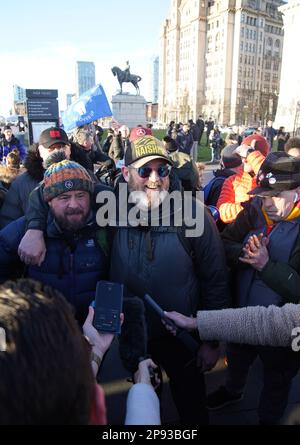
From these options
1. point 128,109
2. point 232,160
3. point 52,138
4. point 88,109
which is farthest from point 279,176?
point 128,109

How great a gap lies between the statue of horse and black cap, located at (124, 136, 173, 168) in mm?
33018

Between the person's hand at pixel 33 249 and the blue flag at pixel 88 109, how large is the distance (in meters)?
6.61

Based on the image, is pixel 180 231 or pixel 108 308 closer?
pixel 108 308

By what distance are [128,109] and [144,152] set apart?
1212 inches

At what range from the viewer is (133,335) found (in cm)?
171

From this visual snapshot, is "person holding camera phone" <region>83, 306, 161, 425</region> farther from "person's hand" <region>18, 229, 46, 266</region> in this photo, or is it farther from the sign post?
the sign post

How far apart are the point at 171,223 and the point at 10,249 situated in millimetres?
1055

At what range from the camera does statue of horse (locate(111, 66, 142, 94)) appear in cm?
3297

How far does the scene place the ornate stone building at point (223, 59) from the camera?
85.9m

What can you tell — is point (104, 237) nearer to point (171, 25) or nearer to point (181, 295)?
point (181, 295)

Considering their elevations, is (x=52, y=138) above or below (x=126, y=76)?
below

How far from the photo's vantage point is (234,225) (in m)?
2.35

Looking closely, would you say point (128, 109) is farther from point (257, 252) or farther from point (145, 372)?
point (145, 372)

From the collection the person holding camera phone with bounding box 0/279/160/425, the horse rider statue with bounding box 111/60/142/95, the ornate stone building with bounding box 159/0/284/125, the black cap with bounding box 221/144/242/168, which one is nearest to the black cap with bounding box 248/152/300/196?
the person holding camera phone with bounding box 0/279/160/425
